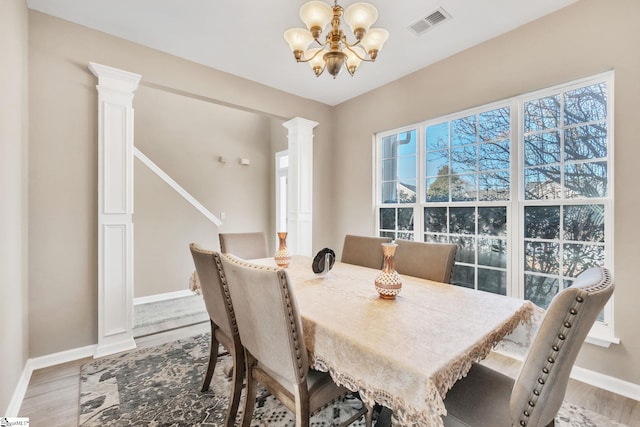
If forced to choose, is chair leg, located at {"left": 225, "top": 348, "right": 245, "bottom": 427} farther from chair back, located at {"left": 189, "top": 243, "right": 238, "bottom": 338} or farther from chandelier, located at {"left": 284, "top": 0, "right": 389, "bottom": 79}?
chandelier, located at {"left": 284, "top": 0, "right": 389, "bottom": 79}

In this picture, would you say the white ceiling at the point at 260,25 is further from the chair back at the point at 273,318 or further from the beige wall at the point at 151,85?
the chair back at the point at 273,318

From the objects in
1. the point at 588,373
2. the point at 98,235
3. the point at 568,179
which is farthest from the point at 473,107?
the point at 98,235

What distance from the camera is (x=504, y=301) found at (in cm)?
152

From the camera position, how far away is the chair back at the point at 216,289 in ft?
5.17

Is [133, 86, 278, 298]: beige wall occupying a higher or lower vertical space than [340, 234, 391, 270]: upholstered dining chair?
higher

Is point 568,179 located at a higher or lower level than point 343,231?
higher

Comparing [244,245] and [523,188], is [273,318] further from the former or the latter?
[523,188]

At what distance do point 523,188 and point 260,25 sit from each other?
262cm

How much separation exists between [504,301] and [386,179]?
2.33m

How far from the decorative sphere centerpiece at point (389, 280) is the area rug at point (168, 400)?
0.81 metres

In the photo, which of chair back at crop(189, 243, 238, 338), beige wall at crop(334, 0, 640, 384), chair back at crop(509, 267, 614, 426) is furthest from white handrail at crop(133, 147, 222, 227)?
chair back at crop(509, 267, 614, 426)

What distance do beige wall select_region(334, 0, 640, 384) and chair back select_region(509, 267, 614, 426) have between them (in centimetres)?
154

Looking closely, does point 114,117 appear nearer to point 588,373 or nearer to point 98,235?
point 98,235

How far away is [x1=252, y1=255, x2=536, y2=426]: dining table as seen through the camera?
0.91 metres
